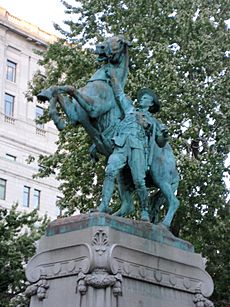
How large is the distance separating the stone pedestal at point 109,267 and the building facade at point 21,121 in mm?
45071

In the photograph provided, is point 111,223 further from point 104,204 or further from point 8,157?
point 8,157

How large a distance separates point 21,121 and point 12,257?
115ft

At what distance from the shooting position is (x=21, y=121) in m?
61.2

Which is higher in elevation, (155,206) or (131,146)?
(131,146)

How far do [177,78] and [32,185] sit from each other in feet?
113

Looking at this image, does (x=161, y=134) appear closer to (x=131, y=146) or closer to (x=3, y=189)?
(x=131, y=146)

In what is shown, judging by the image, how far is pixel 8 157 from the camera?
59.1 m

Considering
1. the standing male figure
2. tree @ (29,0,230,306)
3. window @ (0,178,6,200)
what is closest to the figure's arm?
the standing male figure

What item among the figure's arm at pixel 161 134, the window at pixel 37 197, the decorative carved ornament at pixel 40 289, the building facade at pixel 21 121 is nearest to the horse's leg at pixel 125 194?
the figure's arm at pixel 161 134

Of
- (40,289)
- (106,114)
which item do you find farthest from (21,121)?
(40,289)

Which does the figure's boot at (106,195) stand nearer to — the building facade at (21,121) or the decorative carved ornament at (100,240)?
the decorative carved ornament at (100,240)

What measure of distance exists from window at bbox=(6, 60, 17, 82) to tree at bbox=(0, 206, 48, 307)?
33509mm

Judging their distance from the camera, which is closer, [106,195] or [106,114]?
[106,195]

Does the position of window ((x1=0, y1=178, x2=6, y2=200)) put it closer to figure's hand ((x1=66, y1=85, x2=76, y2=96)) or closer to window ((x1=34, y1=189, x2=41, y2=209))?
window ((x1=34, y1=189, x2=41, y2=209))
